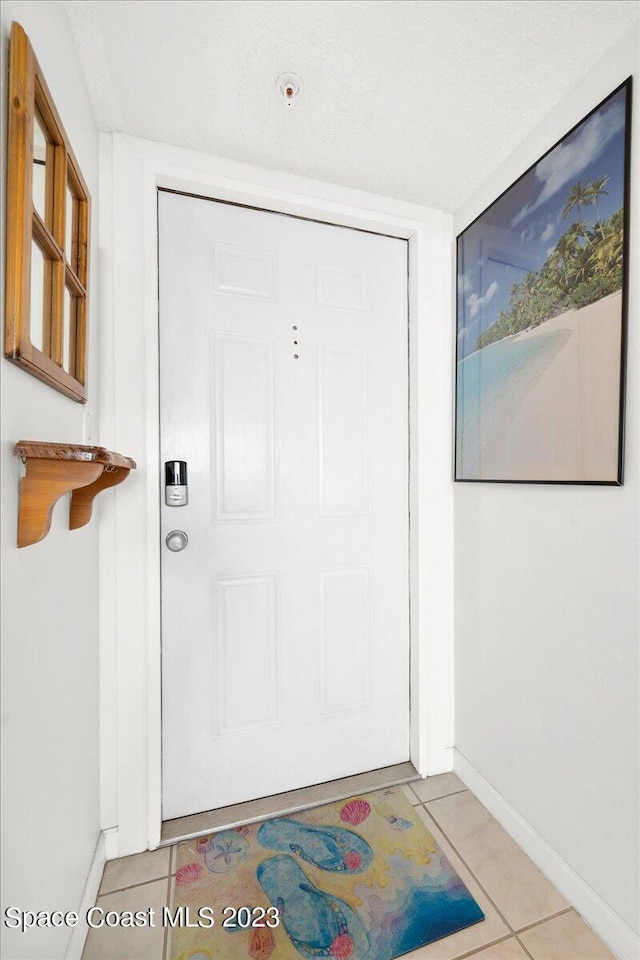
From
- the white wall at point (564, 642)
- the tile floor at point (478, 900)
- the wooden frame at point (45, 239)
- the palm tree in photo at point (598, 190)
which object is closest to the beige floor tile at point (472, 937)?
the tile floor at point (478, 900)

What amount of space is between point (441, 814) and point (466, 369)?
1.60m

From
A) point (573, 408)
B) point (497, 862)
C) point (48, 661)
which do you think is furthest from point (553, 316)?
point (497, 862)

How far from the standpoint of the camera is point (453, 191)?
1.66m

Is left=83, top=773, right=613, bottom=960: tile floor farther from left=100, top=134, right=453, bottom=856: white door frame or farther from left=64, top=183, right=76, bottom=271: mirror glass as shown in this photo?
left=64, top=183, right=76, bottom=271: mirror glass

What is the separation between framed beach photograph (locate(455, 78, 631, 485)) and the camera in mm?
1106

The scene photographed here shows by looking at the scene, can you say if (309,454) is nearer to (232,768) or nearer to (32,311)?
(32,311)

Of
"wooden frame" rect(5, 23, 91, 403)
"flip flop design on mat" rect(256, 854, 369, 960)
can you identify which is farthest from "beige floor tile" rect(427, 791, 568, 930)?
"wooden frame" rect(5, 23, 91, 403)

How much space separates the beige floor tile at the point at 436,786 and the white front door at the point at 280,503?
139mm

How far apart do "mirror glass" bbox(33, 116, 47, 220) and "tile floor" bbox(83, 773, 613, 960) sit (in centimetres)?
172

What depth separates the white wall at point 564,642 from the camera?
108 centimetres

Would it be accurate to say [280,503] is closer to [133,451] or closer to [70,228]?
[133,451]

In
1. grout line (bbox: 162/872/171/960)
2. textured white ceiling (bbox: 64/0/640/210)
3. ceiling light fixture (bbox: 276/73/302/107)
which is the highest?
textured white ceiling (bbox: 64/0/640/210)

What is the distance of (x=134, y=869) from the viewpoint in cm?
133

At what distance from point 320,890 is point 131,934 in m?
0.50
